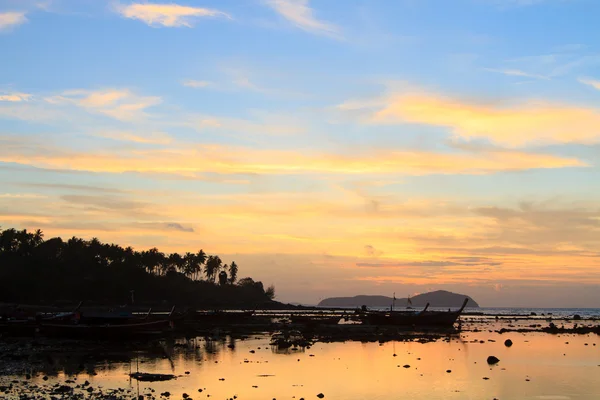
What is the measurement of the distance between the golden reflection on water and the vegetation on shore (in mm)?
104100

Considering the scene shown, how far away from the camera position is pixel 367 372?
35281 millimetres

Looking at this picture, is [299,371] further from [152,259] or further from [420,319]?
[152,259]

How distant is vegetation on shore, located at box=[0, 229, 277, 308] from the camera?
143 metres

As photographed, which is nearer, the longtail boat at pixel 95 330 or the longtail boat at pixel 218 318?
the longtail boat at pixel 95 330

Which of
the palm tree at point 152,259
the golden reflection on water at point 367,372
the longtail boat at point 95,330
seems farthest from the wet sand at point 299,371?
the palm tree at point 152,259

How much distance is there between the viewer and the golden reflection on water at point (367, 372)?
28250 mm

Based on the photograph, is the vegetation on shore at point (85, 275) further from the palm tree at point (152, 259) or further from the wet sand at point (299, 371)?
the wet sand at point (299, 371)

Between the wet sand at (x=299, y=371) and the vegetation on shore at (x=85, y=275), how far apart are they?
3939 inches

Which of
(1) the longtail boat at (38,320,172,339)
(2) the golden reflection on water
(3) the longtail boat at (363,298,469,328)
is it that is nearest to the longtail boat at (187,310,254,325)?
(3) the longtail boat at (363,298,469,328)

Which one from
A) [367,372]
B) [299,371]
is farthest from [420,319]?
[299,371]

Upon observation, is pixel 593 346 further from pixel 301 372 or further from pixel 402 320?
pixel 301 372

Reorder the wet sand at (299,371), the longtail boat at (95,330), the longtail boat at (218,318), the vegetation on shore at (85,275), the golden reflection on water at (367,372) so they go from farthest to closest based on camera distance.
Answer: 1. the vegetation on shore at (85,275)
2. the longtail boat at (218,318)
3. the longtail boat at (95,330)
4. the golden reflection on water at (367,372)
5. the wet sand at (299,371)

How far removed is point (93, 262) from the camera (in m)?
163

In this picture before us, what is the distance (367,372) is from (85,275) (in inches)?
5294
